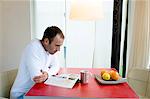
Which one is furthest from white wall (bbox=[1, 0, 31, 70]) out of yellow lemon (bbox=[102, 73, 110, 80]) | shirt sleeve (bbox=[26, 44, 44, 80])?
yellow lemon (bbox=[102, 73, 110, 80])

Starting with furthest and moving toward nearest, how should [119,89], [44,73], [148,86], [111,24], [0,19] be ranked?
[111,24]
[0,19]
[148,86]
[44,73]
[119,89]

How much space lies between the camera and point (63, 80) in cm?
187

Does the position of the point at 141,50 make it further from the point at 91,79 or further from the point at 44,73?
the point at 44,73

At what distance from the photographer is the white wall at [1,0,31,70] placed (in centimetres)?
292

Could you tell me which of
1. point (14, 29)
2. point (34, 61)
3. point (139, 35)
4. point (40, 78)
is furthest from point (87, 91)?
point (14, 29)

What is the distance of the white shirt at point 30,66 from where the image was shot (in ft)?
6.10

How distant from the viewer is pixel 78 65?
3316mm

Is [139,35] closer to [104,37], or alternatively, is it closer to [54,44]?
[104,37]

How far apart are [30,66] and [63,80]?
11.8 inches

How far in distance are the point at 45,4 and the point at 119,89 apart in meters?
1.93

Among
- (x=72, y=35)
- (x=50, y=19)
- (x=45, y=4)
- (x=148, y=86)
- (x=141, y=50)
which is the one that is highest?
(x=45, y=4)

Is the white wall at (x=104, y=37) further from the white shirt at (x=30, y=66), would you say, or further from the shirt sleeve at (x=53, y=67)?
the white shirt at (x=30, y=66)

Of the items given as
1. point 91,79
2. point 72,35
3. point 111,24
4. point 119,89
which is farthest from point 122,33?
point 119,89

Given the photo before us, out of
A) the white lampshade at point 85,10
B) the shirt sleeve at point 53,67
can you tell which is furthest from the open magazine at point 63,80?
the white lampshade at point 85,10
